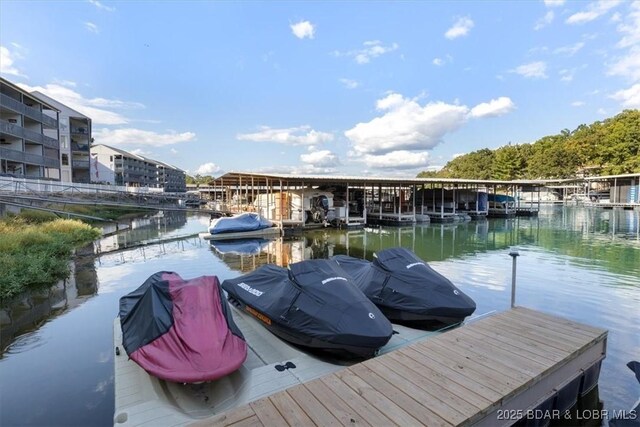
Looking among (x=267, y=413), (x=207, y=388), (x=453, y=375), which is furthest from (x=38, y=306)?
(x=453, y=375)

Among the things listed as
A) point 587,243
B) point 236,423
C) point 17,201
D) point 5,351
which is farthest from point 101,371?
point 587,243

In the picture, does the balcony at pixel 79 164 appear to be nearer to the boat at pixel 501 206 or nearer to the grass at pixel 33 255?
the grass at pixel 33 255

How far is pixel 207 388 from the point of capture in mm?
3924

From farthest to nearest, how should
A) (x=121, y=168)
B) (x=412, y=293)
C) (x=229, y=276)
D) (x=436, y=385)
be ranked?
(x=121, y=168) → (x=229, y=276) → (x=412, y=293) → (x=436, y=385)

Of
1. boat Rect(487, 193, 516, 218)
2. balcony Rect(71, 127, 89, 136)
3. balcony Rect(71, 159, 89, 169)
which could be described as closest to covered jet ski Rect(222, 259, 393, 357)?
boat Rect(487, 193, 516, 218)

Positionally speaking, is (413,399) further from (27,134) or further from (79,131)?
(79,131)

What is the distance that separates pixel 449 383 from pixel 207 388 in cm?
263

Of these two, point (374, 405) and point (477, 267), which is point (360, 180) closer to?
point (477, 267)

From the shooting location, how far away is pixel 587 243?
16.2m

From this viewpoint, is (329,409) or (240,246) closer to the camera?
(329,409)

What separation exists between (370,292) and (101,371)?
425cm

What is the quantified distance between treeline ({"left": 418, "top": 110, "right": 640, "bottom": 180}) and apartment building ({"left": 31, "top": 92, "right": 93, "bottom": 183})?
6946 centimetres

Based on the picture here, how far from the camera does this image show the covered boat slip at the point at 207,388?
3.38 metres

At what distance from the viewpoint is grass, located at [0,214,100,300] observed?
8.49 meters
